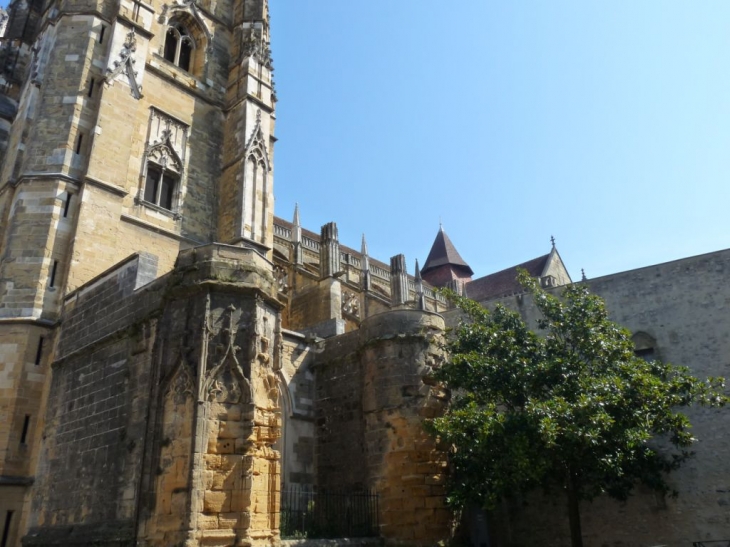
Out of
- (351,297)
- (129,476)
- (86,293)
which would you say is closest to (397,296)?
(351,297)

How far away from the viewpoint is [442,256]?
174 ft

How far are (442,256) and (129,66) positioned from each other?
3892 centimetres

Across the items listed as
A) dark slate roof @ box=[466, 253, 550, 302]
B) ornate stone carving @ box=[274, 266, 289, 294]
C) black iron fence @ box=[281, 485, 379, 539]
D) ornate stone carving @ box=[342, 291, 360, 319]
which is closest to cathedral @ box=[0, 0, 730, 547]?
black iron fence @ box=[281, 485, 379, 539]

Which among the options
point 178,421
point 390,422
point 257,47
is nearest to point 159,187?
point 257,47

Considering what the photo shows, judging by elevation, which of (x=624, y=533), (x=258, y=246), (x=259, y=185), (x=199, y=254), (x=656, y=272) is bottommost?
(x=624, y=533)

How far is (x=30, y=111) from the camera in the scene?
15.8 metres

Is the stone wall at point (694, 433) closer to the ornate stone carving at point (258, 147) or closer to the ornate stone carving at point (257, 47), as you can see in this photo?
the ornate stone carving at point (258, 147)

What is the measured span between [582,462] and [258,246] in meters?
10.3

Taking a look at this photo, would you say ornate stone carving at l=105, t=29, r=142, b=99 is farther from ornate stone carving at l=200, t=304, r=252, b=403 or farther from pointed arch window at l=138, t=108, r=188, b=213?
ornate stone carving at l=200, t=304, r=252, b=403

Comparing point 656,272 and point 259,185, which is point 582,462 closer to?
point 656,272

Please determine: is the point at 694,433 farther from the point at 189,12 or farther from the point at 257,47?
the point at 189,12

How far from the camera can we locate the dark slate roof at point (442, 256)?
52.4m

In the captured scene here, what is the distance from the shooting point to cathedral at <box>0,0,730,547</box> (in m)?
8.89

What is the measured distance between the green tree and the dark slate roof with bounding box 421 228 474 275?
39201 mm
